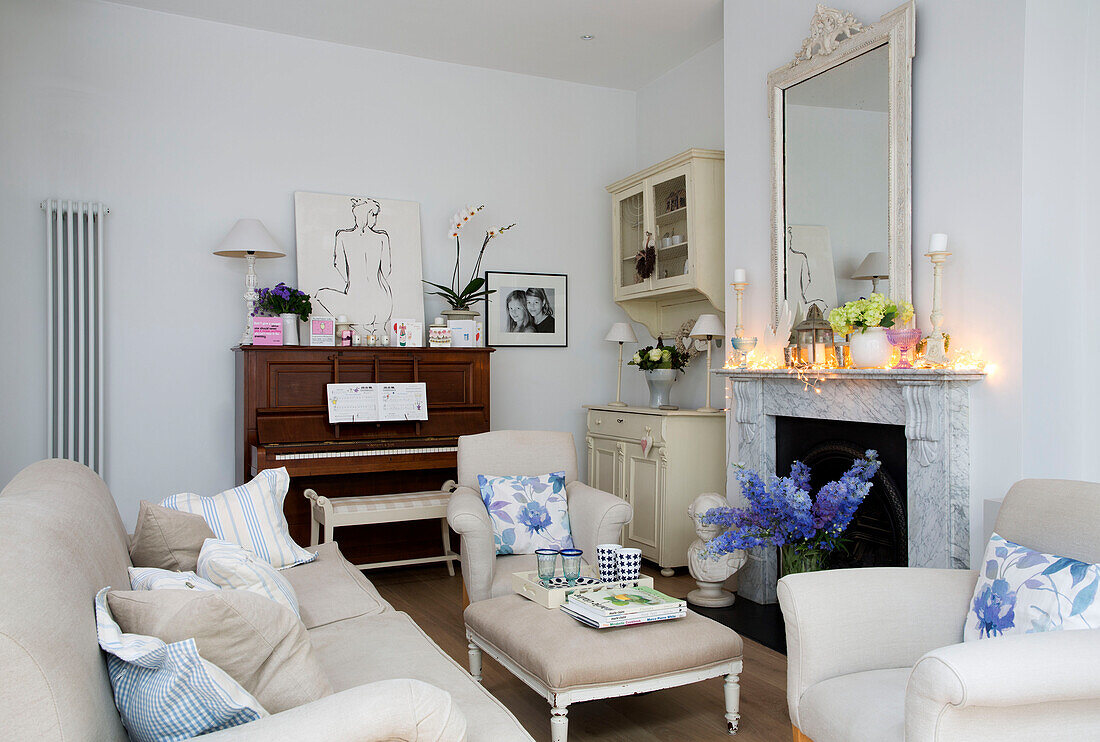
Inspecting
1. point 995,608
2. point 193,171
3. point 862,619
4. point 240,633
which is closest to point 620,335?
point 193,171

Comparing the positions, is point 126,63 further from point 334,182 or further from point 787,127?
point 787,127

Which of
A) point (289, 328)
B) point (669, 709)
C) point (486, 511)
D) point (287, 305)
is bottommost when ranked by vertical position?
point (669, 709)

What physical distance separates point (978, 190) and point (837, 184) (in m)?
0.72

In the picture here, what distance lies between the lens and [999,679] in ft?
5.01

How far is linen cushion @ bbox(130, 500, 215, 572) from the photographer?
2.30m

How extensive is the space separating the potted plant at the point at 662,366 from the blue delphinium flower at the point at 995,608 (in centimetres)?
306

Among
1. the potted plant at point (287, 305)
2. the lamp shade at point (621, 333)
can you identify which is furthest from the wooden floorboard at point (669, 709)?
the lamp shade at point (621, 333)

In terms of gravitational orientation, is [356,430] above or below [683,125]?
below

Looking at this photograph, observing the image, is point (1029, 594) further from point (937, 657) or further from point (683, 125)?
point (683, 125)

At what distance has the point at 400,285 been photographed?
16.7 feet

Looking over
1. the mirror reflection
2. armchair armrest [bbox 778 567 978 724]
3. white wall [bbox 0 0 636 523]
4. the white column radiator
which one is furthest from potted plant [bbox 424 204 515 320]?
armchair armrest [bbox 778 567 978 724]

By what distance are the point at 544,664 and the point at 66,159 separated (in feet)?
12.9

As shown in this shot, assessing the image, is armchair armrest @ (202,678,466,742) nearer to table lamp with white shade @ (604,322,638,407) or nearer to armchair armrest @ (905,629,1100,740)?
armchair armrest @ (905,629,1100,740)

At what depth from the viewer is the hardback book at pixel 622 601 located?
99.7 inches
